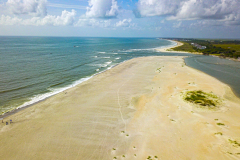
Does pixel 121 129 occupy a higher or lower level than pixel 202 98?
lower

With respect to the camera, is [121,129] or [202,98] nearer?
[121,129]

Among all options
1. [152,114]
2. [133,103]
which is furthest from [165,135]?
[133,103]

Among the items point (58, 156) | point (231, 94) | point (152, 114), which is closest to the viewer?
point (58, 156)

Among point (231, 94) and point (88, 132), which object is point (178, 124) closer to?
point (88, 132)

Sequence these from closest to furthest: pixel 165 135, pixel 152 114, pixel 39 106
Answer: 1. pixel 165 135
2. pixel 152 114
3. pixel 39 106

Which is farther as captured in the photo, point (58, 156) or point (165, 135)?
point (165, 135)
